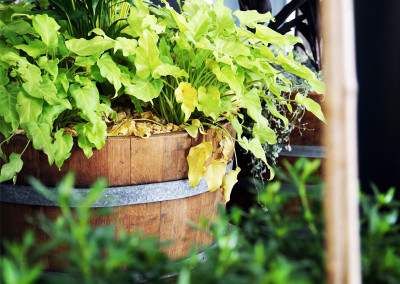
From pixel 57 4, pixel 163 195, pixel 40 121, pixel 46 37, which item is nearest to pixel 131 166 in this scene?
pixel 163 195

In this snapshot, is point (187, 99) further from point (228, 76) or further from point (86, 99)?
point (86, 99)

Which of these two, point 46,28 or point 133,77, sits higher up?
point 46,28

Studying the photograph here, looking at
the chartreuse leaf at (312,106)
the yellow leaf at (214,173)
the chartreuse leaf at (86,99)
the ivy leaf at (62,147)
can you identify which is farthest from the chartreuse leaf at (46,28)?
the chartreuse leaf at (312,106)

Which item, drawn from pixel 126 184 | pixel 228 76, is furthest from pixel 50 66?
pixel 228 76

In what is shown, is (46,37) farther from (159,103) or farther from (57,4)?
(159,103)

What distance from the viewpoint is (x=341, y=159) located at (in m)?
0.37

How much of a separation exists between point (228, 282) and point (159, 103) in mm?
989

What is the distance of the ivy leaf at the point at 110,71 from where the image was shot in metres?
1.08

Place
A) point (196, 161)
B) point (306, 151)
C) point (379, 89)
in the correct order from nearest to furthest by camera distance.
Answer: point (379, 89) → point (196, 161) → point (306, 151)

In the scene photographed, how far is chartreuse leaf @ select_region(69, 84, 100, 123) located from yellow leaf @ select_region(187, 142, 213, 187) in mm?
252

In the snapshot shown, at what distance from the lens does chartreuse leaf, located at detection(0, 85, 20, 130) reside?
105 cm

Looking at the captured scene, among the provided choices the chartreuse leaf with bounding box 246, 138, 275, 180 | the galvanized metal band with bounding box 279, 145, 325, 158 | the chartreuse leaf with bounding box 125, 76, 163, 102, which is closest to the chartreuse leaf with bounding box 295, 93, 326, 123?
the chartreuse leaf with bounding box 246, 138, 275, 180

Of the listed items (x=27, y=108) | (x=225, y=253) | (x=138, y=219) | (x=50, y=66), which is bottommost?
(x=138, y=219)

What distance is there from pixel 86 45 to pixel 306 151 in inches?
33.6
